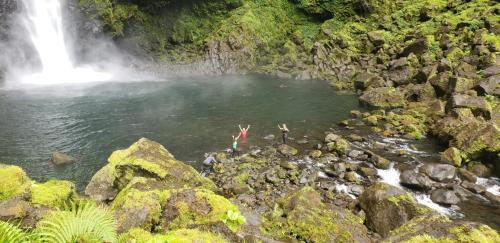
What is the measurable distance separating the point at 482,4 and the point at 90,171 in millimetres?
54209

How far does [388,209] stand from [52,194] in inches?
455

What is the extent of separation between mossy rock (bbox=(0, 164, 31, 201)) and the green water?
9.72 metres

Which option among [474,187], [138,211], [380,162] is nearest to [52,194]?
[138,211]

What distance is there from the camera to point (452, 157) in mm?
20797

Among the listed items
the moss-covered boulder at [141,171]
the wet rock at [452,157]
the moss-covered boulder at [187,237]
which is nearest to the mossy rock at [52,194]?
the moss-covered boulder at [141,171]

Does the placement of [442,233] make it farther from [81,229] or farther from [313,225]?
[81,229]

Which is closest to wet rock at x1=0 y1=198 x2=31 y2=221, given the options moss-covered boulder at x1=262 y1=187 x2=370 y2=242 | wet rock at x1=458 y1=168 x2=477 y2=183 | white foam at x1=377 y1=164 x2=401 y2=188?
moss-covered boulder at x1=262 y1=187 x2=370 y2=242

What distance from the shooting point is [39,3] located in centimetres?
5078

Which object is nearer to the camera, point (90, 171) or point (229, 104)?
point (90, 171)

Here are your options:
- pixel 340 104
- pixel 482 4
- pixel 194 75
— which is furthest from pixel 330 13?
pixel 340 104

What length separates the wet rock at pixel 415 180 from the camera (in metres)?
18.2

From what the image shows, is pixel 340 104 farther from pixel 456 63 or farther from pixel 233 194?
pixel 233 194

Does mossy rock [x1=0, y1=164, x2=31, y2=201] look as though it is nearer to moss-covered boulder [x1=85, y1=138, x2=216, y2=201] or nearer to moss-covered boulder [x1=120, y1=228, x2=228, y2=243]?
moss-covered boulder [x1=85, y1=138, x2=216, y2=201]

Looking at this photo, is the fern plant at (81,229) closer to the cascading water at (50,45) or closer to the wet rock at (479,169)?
the wet rock at (479,169)
